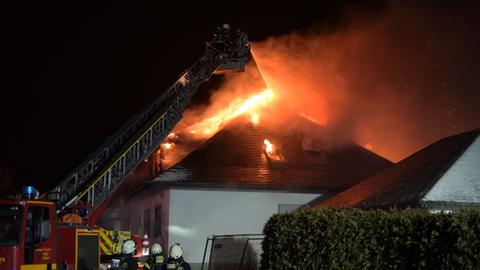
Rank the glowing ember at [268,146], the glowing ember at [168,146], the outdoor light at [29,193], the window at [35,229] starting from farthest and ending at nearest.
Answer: the glowing ember at [168,146] → the glowing ember at [268,146] → the outdoor light at [29,193] → the window at [35,229]

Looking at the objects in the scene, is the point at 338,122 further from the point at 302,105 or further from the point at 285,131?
the point at 285,131

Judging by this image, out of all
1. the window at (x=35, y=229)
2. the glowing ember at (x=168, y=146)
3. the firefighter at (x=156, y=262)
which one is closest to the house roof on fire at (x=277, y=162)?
the glowing ember at (x=168, y=146)

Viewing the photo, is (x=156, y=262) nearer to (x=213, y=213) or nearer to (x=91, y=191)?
(x=91, y=191)

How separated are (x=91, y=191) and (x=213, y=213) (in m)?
6.22

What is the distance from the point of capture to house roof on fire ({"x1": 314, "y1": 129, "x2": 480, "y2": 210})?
13.8m

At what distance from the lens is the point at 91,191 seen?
15234mm

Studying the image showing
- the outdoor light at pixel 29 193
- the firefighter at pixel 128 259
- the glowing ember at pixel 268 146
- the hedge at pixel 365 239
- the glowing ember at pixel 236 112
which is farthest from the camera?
the glowing ember at pixel 236 112

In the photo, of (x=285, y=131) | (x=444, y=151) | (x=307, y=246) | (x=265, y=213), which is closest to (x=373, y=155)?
(x=285, y=131)

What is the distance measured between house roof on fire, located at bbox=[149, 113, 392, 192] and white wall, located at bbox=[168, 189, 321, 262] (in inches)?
24.0

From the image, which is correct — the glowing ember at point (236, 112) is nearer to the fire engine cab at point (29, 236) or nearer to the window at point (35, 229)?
the fire engine cab at point (29, 236)

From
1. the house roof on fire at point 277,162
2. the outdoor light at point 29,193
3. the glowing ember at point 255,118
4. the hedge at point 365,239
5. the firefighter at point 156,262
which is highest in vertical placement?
the glowing ember at point 255,118

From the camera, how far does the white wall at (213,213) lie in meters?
20.3

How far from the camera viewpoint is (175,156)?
22.4m

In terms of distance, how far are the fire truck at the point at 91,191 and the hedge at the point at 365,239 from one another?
348 cm
